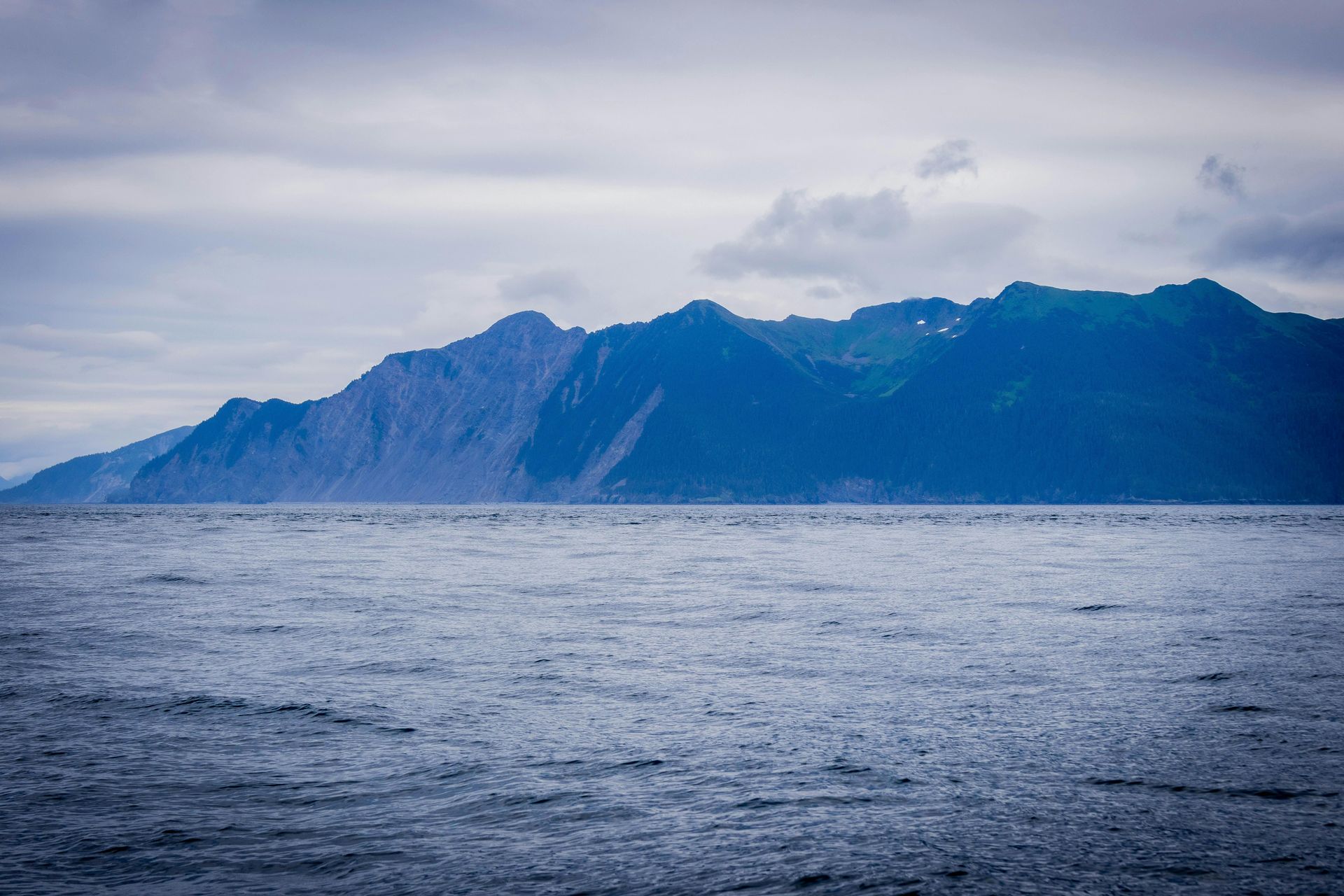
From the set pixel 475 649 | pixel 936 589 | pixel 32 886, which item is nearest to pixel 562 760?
pixel 32 886

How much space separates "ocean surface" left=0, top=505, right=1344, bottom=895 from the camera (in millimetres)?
11750

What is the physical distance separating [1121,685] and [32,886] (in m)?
21.3

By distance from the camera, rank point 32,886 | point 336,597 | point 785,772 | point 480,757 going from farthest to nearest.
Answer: point 336,597, point 480,757, point 785,772, point 32,886

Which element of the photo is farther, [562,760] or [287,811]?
[562,760]

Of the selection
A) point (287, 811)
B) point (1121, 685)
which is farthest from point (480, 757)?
point (1121, 685)

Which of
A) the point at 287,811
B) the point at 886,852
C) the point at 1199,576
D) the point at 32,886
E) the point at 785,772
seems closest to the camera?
the point at 32,886

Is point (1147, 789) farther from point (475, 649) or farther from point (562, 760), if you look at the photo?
point (475, 649)

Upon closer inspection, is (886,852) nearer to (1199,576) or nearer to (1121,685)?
(1121,685)

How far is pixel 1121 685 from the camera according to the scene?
895 inches

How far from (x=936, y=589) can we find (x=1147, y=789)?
109 ft

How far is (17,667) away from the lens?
24828mm

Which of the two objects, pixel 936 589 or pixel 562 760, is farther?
pixel 936 589

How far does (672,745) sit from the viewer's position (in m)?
17.1

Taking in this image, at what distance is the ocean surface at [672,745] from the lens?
1175 centimetres
